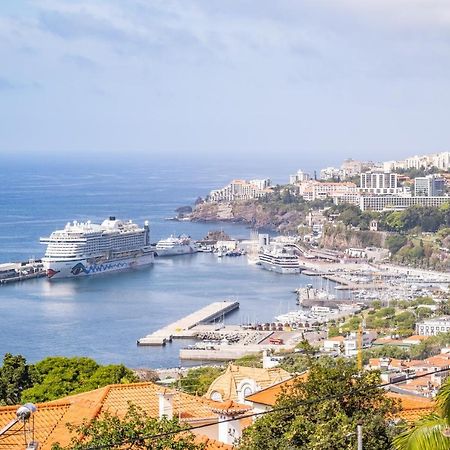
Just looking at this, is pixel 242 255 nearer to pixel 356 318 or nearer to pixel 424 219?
pixel 424 219

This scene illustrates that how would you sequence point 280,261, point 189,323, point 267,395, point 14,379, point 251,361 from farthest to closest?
point 280,261, point 189,323, point 251,361, point 14,379, point 267,395

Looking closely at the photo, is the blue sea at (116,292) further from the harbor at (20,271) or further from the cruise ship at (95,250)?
the cruise ship at (95,250)

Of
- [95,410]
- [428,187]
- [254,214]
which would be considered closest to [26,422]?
[95,410]

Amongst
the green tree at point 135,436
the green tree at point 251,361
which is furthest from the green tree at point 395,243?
the green tree at point 135,436

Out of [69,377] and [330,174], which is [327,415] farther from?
[330,174]

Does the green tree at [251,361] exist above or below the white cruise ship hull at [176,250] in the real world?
below

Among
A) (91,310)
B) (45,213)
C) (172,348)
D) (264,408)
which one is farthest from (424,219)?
(264,408)
